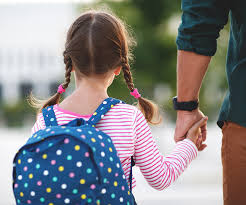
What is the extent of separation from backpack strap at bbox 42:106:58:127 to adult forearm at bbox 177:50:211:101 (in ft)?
2.25

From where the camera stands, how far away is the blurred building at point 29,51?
43.8 meters

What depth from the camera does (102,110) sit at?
2.08m

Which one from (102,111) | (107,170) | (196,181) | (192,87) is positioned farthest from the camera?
(196,181)

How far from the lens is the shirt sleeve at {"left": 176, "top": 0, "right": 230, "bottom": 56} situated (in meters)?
2.23

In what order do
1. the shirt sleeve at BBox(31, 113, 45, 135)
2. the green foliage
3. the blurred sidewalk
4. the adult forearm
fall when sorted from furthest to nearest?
the green foliage
the blurred sidewalk
the adult forearm
the shirt sleeve at BBox(31, 113, 45, 135)

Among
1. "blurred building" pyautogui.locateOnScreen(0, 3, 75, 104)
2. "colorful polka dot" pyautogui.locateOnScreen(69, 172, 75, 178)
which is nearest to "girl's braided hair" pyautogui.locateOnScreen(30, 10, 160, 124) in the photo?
"colorful polka dot" pyautogui.locateOnScreen(69, 172, 75, 178)

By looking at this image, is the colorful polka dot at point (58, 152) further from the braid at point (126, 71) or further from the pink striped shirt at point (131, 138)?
the braid at point (126, 71)

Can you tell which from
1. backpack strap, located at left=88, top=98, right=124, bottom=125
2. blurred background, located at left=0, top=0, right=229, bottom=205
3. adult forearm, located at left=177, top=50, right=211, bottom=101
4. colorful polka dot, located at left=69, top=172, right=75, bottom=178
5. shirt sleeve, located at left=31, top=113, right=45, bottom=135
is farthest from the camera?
blurred background, located at left=0, top=0, right=229, bottom=205

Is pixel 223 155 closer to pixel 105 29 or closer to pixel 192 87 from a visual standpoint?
pixel 192 87

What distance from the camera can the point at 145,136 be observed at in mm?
2158

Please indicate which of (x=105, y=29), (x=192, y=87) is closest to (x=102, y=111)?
(x=105, y=29)

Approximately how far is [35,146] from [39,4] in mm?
45917

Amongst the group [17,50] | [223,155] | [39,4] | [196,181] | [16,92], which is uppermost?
[223,155]

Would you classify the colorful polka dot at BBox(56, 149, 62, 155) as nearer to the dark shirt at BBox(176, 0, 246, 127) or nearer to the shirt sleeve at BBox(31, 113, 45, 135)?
the shirt sleeve at BBox(31, 113, 45, 135)
